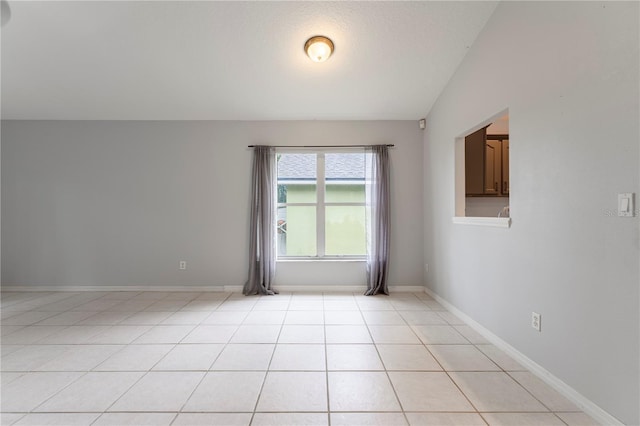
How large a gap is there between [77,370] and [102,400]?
0.54 metres

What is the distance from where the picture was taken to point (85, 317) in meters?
2.92

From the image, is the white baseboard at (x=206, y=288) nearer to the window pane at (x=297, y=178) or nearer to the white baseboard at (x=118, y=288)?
the white baseboard at (x=118, y=288)

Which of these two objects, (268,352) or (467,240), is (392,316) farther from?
(268,352)

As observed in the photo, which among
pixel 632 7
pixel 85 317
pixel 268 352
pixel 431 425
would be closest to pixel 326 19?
pixel 632 7

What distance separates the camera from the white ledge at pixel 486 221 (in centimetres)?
221

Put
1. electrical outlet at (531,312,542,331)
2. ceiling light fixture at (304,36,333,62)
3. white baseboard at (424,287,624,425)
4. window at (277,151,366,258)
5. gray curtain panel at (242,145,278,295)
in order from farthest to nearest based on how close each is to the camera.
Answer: window at (277,151,366,258)
gray curtain panel at (242,145,278,295)
ceiling light fixture at (304,36,333,62)
electrical outlet at (531,312,542,331)
white baseboard at (424,287,624,425)

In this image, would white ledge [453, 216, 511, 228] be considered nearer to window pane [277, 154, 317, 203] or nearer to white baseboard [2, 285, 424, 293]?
white baseboard [2, 285, 424, 293]

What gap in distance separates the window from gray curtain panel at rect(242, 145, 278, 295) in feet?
0.77

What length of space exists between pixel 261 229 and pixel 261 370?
7.08ft

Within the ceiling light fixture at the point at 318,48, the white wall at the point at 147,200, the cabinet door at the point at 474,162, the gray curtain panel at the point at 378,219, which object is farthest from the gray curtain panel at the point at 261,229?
the cabinet door at the point at 474,162

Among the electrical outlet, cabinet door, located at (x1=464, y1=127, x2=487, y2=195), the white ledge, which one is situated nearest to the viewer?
the electrical outlet

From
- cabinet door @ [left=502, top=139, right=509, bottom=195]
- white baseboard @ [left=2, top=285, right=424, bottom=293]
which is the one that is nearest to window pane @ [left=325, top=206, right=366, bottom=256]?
white baseboard @ [left=2, top=285, right=424, bottom=293]

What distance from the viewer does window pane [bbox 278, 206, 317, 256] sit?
409 centimetres

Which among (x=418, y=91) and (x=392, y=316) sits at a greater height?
(x=418, y=91)
